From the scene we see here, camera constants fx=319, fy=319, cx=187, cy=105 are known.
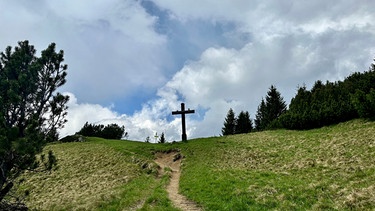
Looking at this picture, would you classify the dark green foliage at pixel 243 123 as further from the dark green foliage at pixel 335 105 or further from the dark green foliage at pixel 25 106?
the dark green foliage at pixel 25 106

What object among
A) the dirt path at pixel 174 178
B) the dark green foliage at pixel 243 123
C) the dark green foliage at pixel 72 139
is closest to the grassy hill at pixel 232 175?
the dirt path at pixel 174 178

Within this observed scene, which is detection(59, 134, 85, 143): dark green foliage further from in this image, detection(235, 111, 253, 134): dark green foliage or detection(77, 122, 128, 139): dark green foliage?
detection(235, 111, 253, 134): dark green foliage

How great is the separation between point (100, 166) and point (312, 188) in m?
25.8

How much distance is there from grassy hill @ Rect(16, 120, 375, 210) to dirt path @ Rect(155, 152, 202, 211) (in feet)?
1.80

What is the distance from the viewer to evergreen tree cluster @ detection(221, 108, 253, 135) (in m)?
83.5

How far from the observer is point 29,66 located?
19.7 metres

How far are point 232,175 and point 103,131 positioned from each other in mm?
69770

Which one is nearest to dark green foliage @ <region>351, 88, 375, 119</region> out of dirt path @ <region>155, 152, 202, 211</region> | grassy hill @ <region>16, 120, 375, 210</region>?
grassy hill @ <region>16, 120, 375, 210</region>

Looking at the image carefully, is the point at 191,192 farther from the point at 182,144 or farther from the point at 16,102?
the point at 182,144

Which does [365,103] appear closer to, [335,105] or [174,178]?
[335,105]

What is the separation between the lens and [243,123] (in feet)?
275

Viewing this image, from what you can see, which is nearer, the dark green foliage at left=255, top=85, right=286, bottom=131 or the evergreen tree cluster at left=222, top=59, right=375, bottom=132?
the evergreen tree cluster at left=222, top=59, right=375, bottom=132

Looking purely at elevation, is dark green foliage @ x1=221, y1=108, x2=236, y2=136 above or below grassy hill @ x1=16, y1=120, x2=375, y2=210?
above

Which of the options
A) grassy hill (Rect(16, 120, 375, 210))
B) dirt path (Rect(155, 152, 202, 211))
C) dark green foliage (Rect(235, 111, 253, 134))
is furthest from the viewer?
dark green foliage (Rect(235, 111, 253, 134))
